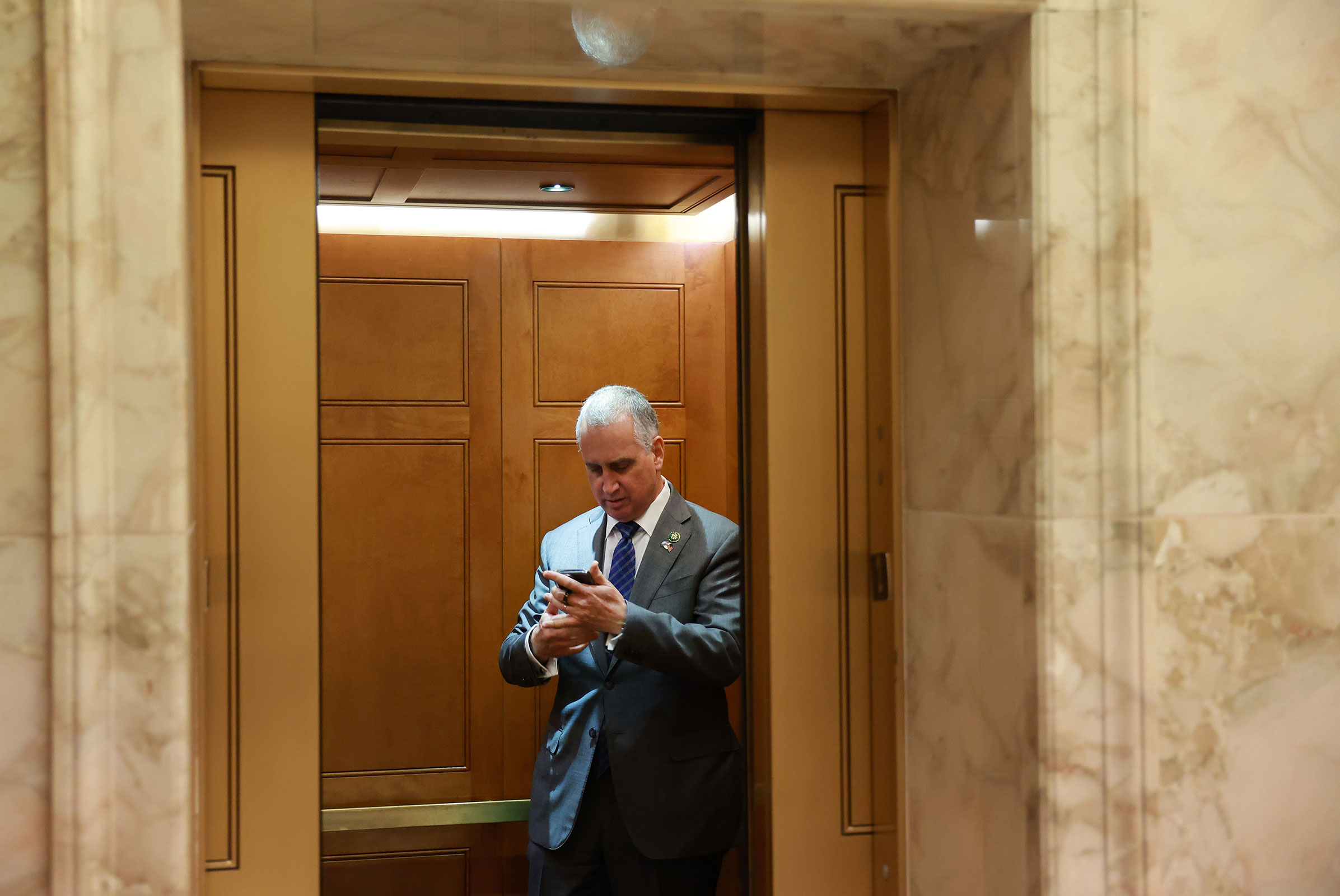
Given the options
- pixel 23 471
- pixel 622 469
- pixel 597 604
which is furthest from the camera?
pixel 622 469

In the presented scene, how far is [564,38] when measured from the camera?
5.27 feet

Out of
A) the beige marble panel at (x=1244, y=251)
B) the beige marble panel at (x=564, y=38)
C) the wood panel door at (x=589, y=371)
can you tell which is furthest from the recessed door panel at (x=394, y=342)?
the beige marble panel at (x=1244, y=251)

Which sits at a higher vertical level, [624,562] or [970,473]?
[970,473]

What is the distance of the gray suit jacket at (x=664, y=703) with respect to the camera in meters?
2.35

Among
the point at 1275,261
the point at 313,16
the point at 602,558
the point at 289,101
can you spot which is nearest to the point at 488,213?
the point at 602,558

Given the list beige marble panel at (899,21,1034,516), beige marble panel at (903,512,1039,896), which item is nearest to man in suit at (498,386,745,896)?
beige marble panel at (903,512,1039,896)

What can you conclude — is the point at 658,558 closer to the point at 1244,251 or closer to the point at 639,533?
the point at 639,533

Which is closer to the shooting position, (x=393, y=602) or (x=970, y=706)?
(x=970, y=706)

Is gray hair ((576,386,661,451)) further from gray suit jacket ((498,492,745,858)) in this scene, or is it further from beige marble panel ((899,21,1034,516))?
beige marble panel ((899,21,1034,516))

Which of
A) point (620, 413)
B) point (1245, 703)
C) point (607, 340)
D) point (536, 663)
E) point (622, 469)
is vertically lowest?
point (536, 663)

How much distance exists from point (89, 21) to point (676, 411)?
2343 mm

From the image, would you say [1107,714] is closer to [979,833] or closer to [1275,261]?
[979,833]

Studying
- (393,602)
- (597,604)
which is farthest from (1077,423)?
(393,602)

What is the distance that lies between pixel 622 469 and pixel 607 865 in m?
0.91
